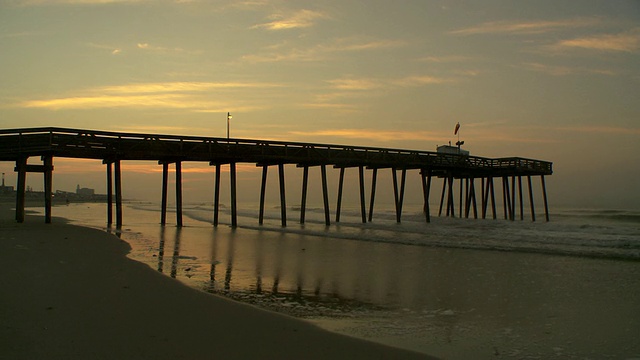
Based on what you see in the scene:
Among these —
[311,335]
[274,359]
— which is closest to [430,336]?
[311,335]

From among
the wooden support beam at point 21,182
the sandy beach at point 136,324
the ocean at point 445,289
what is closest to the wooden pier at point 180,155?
the wooden support beam at point 21,182

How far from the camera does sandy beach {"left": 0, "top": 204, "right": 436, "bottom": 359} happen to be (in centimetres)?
467

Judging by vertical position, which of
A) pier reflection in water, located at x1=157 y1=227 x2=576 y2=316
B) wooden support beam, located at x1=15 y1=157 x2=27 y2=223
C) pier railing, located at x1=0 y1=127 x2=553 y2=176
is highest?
pier railing, located at x1=0 y1=127 x2=553 y2=176

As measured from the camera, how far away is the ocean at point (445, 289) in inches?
234

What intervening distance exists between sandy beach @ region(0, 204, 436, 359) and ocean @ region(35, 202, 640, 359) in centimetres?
66

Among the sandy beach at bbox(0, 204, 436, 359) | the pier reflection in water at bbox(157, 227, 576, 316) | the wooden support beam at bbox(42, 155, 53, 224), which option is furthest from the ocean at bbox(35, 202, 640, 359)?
the wooden support beam at bbox(42, 155, 53, 224)

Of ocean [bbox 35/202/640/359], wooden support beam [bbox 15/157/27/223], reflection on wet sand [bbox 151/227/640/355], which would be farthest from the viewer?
wooden support beam [bbox 15/157/27/223]

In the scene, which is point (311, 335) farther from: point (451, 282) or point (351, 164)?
point (351, 164)

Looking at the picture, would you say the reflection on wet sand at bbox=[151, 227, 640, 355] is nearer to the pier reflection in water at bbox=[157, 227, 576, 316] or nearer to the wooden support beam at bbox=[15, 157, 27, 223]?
the pier reflection in water at bbox=[157, 227, 576, 316]

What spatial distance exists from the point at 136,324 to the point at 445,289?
19.0 ft

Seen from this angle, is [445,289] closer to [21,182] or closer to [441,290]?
[441,290]

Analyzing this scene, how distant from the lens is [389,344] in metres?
5.54

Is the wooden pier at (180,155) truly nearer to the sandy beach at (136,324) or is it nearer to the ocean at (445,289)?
the ocean at (445,289)

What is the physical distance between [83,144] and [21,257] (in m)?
12.4
